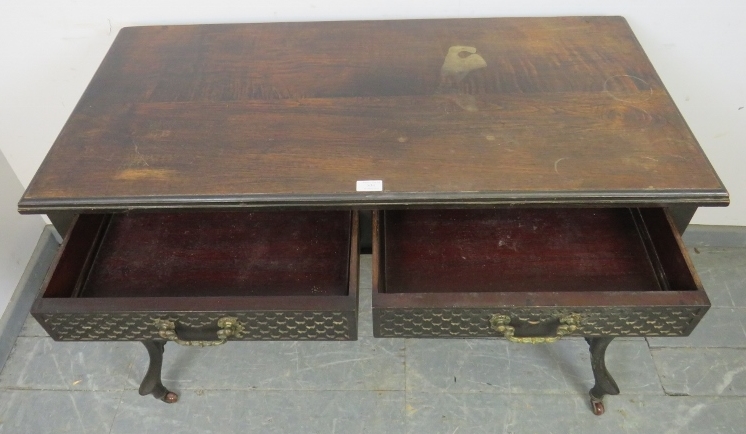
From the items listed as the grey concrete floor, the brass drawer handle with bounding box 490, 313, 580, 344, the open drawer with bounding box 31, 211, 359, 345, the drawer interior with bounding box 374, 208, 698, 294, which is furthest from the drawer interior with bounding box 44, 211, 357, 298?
the grey concrete floor

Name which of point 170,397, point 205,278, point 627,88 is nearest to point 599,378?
point 627,88

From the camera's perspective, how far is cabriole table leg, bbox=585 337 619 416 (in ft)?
3.40

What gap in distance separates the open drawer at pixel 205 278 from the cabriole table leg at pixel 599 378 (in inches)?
19.6

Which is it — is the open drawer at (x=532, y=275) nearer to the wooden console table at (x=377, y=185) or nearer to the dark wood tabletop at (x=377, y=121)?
the wooden console table at (x=377, y=185)

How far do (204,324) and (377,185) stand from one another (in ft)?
1.11

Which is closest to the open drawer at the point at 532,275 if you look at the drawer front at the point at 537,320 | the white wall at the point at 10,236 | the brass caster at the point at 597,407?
the drawer front at the point at 537,320

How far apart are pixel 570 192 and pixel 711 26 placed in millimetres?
587

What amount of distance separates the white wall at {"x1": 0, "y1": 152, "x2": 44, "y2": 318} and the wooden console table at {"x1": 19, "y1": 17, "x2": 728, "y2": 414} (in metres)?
0.46

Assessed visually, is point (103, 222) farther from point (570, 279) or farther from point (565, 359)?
point (565, 359)

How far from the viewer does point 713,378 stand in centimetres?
118

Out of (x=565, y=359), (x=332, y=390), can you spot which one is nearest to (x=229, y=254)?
(x=332, y=390)

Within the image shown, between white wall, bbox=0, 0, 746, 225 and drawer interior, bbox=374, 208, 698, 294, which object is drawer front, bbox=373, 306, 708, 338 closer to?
drawer interior, bbox=374, 208, 698, 294

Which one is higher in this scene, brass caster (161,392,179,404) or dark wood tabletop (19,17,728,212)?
dark wood tabletop (19,17,728,212)

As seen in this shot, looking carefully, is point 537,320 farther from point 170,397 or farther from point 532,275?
point 170,397
